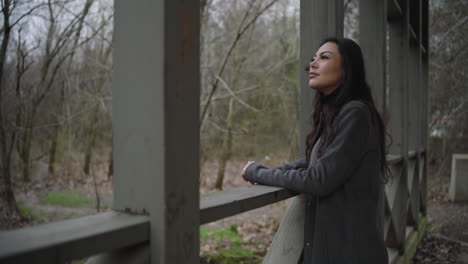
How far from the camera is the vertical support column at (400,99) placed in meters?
3.88

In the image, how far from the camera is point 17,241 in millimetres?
729

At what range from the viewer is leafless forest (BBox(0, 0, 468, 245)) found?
211 inches

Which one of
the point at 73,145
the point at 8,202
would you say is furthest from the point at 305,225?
the point at 73,145

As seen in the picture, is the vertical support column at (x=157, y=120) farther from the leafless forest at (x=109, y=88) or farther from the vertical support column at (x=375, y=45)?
the leafless forest at (x=109, y=88)

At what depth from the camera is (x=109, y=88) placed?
720 centimetres

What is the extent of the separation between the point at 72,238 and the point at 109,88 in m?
6.83

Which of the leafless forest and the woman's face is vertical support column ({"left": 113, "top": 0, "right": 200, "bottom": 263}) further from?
the leafless forest

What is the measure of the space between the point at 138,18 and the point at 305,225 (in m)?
1.30

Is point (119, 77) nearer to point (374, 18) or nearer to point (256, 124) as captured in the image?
point (374, 18)

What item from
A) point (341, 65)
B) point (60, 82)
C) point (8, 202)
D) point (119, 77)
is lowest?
point (8, 202)

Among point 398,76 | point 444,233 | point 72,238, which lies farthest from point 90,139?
point 72,238

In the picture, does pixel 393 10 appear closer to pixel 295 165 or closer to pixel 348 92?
pixel 348 92

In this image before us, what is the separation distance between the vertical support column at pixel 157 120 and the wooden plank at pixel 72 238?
0.06 meters

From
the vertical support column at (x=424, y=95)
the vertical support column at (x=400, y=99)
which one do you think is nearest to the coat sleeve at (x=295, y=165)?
the vertical support column at (x=400, y=99)
